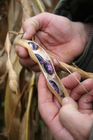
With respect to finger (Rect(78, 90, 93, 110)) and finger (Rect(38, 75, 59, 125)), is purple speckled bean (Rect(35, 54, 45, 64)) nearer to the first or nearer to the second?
finger (Rect(38, 75, 59, 125))

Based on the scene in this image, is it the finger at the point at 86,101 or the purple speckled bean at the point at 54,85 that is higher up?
the purple speckled bean at the point at 54,85

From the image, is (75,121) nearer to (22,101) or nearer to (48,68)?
(48,68)

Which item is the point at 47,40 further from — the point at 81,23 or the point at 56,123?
the point at 56,123

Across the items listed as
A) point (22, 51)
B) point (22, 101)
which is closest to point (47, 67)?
point (22, 51)

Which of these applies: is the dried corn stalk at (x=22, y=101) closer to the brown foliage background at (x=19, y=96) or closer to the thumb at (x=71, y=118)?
the brown foliage background at (x=19, y=96)

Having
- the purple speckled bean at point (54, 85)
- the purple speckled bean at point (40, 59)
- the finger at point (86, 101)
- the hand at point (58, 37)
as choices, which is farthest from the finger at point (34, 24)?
the finger at point (86, 101)

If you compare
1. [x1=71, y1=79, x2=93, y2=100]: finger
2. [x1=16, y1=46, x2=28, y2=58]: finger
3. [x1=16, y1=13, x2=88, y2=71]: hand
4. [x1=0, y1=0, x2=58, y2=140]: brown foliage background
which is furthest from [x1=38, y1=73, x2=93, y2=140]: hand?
[x1=0, y1=0, x2=58, y2=140]: brown foliage background

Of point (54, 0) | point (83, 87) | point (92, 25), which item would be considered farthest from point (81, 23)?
point (83, 87)
